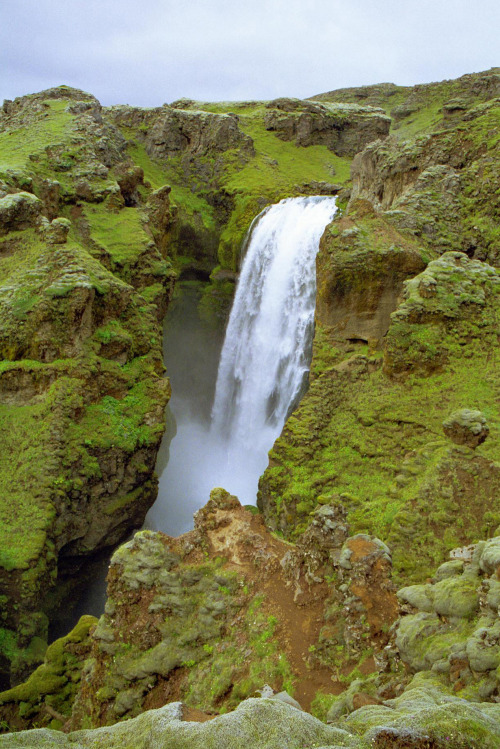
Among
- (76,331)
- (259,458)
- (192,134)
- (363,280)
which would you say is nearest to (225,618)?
(363,280)

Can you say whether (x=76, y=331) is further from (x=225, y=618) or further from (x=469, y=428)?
(x=469, y=428)

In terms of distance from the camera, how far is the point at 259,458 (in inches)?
1014

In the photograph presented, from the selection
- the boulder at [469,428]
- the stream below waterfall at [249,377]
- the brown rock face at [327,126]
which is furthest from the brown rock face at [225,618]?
the brown rock face at [327,126]

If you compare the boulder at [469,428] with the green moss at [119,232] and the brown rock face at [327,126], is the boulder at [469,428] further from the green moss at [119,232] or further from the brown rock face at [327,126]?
the brown rock face at [327,126]

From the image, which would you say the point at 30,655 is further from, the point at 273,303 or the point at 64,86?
the point at 64,86

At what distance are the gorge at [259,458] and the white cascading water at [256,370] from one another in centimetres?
22

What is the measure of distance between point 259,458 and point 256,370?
5.01 metres

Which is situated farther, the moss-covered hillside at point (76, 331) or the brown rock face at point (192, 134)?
the brown rock face at point (192, 134)

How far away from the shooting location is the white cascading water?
84.0 ft

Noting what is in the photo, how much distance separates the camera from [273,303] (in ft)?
93.0

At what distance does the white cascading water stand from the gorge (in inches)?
8.8

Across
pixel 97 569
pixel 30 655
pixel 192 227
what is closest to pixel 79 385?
pixel 97 569

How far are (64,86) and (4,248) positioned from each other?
2556cm

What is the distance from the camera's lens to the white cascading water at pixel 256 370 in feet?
84.0
